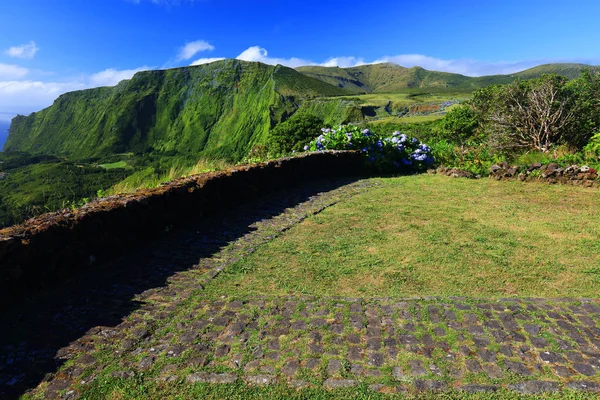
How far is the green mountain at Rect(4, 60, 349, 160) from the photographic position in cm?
15125

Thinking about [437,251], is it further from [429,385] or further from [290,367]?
[290,367]

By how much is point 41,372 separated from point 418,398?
10.3ft

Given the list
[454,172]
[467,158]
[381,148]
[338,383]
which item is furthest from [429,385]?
[467,158]

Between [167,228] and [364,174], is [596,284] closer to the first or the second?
[167,228]

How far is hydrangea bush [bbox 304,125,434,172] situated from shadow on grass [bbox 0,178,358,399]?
23.7 feet

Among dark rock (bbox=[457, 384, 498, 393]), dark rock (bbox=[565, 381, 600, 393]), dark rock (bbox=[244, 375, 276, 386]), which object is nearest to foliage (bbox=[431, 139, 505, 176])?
dark rock (bbox=[565, 381, 600, 393])

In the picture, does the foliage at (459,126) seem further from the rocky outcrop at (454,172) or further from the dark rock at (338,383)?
the dark rock at (338,383)

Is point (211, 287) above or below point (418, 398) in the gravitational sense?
above

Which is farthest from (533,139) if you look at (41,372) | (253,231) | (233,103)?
(233,103)

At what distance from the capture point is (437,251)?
585 cm

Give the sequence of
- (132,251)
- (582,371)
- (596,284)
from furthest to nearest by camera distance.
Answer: (132,251) < (596,284) < (582,371)

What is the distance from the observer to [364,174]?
13.4 meters

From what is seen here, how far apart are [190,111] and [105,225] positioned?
186m

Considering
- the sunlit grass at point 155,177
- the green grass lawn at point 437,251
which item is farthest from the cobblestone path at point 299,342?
the sunlit grass at point 155,177
